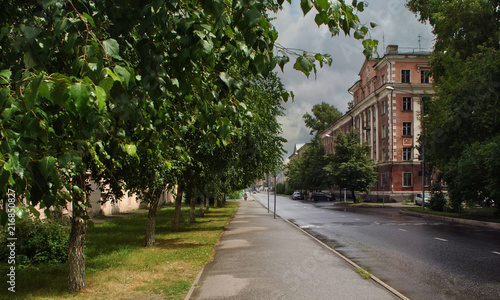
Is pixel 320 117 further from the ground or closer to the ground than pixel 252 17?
further from the ground

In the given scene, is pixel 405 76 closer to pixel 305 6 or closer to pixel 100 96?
pixel 305 6

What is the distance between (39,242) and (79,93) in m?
9.17

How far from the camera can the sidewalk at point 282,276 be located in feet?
22.6

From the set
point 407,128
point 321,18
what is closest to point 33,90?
point 321,18

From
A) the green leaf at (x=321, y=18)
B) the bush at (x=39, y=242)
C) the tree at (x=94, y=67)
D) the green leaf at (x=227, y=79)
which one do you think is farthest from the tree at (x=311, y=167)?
the green leaf at (x=321, y=18)

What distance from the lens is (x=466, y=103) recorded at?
24562mm

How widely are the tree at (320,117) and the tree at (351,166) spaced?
117ft

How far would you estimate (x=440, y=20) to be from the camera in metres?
30.7

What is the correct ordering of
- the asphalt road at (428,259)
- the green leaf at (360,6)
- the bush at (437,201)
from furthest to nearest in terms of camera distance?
the bush at (437,201), the asphalt road at (428,259), the green leaf at (360,6)

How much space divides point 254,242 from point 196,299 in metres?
7.25

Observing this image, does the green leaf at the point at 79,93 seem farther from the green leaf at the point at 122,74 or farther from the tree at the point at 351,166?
the tree at the point at 351,166

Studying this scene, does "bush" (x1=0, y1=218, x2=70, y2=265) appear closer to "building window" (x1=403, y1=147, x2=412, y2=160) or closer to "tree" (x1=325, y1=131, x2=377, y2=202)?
"tree" (x1=325, y1=131, x2=377, y2=202)

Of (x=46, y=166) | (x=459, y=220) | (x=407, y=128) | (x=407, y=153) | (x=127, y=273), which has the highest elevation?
(x=407, y=128)

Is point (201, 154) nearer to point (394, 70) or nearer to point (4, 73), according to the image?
point (4, 73)
